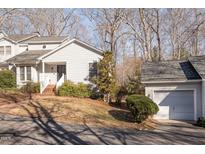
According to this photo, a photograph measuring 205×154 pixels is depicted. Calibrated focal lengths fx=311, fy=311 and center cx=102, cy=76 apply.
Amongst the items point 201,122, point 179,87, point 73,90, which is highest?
point 179,87

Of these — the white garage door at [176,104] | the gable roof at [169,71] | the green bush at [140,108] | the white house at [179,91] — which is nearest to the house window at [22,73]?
the gable roof at [169,71]

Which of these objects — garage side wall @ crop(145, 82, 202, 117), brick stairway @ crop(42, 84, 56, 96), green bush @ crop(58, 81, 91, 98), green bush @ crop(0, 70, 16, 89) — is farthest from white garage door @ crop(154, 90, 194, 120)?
green bush @ crop(0, 70, 16, 89)

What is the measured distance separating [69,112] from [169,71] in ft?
27.2

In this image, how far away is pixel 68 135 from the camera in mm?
12836

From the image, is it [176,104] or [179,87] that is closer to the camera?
[179,87]

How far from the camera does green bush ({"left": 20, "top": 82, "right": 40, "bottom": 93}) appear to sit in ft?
88.9

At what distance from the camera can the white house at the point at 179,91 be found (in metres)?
20.6

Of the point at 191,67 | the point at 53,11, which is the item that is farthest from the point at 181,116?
the point at 53,11

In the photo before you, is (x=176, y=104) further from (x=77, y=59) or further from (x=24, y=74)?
(x=24, y=74)

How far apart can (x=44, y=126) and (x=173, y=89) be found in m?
10.3

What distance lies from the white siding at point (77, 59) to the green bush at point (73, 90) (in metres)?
1.48

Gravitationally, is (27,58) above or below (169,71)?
above

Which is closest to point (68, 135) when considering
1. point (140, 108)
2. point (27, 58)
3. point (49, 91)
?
point (140, 108)

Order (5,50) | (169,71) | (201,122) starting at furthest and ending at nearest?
1. (5,50)
2. (169,71)
3. (201,122)
